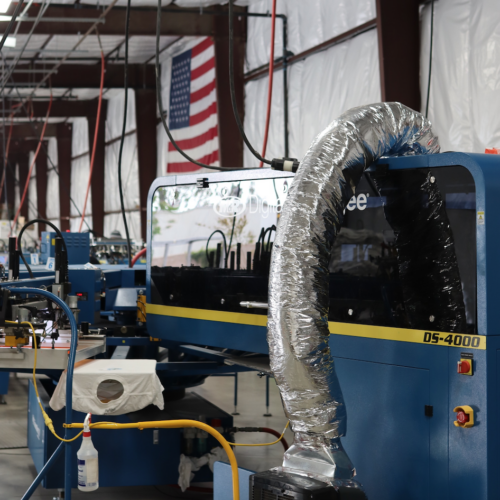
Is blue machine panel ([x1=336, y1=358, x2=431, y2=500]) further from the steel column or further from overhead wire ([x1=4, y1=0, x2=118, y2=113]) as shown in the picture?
the steel column

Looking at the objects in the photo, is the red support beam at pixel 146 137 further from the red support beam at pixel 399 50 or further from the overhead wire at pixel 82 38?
the red support beam at pixel 399 50

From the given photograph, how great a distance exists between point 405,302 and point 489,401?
61 centimetres

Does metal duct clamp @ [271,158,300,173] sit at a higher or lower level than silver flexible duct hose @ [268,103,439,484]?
higher

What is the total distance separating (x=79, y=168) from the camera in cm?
2288

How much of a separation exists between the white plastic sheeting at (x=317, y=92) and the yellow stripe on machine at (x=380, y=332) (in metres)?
4.54

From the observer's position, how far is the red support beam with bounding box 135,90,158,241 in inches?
619

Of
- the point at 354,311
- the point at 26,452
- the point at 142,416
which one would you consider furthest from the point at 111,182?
the point at 354,311

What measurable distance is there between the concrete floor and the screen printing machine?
1.33ft

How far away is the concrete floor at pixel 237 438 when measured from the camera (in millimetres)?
4980

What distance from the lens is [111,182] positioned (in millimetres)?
18797

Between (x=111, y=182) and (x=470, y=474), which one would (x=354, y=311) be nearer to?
(x=470, y=474)

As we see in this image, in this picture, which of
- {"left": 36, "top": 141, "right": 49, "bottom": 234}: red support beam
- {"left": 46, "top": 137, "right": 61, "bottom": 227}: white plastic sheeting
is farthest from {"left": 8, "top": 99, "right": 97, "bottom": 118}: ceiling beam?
{"left": 36, "top": 141, "right": 49, "bottom": 234}: red support beam

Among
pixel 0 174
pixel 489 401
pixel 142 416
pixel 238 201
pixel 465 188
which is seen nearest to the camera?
pixel 489 401

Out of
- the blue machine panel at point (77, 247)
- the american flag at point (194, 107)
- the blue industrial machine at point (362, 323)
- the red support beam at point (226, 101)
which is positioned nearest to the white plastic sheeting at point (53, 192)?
the american flag at point (194, 107)
